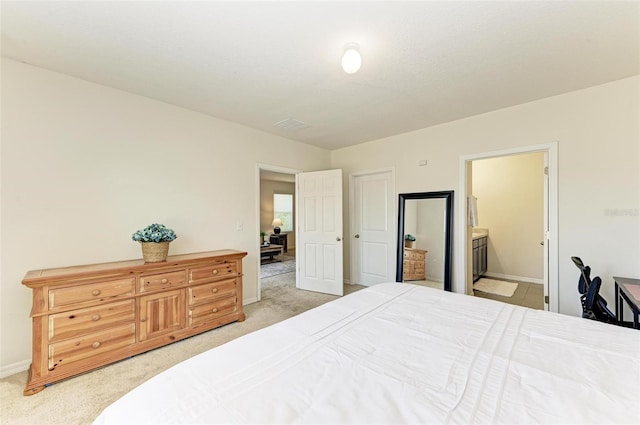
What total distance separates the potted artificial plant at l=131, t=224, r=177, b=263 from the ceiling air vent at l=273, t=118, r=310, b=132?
2.00m

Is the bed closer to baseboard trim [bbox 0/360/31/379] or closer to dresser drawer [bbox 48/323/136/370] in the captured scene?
dresser drawer [bbox 48/323/136/370]

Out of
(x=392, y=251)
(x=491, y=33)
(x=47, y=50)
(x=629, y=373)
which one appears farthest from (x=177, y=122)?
A: (x=629, y=373)

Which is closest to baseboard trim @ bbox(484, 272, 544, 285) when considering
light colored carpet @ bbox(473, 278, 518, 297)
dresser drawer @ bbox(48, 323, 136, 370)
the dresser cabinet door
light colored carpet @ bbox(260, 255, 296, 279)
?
light colored carpet @ bbox(473, 278, 518, 297)

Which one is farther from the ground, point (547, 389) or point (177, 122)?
point (177, 122)

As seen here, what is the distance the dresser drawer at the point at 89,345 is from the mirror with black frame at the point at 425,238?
133 inches

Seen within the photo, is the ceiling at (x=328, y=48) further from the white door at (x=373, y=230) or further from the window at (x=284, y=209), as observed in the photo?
the window at (x=284, y=209)

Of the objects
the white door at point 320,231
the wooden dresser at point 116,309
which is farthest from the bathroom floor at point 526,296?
the wooden dresser at point 116,309

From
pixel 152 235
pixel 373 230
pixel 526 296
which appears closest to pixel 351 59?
pixel 152 235

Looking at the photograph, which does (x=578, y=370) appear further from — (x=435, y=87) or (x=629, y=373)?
(x=435, y=87)

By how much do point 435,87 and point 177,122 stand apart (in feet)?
9.39

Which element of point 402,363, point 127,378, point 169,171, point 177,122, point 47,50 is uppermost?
point 47,50

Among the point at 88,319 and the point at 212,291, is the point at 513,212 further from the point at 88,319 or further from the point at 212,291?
the point at 88,319

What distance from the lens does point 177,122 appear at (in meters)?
3.05

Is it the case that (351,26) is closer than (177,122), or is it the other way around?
(351,26)
